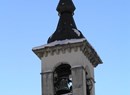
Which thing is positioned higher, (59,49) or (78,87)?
(59,49)

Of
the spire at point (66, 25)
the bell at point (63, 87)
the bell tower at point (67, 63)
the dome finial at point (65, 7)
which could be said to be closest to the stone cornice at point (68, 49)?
the bell tower at point (67, 63)

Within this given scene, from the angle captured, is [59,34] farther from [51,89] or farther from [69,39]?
[51,89]

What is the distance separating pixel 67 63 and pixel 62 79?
0.68 metres

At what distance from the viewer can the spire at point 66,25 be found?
23.2 m

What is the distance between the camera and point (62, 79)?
22641 mm

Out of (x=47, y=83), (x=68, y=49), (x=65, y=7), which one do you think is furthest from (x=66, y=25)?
(x=47, y=83)

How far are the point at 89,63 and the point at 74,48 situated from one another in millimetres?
1215

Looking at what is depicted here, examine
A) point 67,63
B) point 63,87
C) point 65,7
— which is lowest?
point 63,87

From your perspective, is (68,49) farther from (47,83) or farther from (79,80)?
(47,83)

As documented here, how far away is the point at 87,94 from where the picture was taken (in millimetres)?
22797

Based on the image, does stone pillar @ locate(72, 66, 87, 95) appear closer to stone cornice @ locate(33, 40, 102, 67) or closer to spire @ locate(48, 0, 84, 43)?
stone cornice @ locate(33, 40, 102, 67)

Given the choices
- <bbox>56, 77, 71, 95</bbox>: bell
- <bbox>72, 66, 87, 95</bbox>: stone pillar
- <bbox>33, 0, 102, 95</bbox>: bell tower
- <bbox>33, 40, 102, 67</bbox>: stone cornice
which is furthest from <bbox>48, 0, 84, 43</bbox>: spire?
<bbox>56, 77, 71, 95</bbox>: bell

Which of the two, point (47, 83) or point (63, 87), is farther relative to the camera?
point (47, 83)

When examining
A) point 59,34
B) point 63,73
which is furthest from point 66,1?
point 63,73
